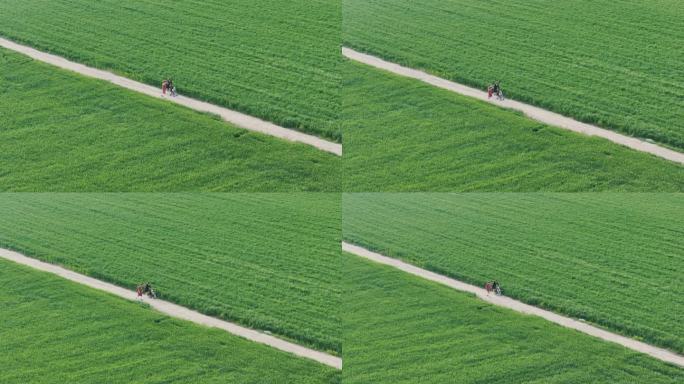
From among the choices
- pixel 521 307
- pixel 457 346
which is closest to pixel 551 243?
pixel 521 307

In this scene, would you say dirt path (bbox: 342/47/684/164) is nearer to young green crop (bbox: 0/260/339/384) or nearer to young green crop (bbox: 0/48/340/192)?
young green crop (bbox: 0/48/340/192)

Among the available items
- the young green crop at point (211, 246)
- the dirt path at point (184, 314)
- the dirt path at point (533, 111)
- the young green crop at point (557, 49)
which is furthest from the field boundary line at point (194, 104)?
the dirt path at point (184, 314)

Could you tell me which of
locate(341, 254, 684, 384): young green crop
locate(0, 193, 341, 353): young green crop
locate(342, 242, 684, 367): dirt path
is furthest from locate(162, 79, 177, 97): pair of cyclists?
locate(341, 254, 684, 384): young green crop

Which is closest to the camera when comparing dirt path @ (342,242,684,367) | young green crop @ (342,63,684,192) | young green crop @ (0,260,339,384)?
young green crop @ (0,260,339,384)

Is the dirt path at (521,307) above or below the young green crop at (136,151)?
below

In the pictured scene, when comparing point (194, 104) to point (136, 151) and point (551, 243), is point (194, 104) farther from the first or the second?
point (551, 243)

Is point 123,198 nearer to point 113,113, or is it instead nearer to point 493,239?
point 113,113

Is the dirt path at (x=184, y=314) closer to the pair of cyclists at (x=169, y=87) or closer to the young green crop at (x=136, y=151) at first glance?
the young green crop at (x=136, y=151)
